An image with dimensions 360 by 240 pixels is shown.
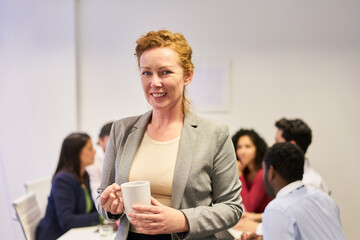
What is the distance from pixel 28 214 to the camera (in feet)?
8.09

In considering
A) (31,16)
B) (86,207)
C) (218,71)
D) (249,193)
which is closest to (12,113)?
(31,16)

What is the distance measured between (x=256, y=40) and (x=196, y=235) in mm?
3181

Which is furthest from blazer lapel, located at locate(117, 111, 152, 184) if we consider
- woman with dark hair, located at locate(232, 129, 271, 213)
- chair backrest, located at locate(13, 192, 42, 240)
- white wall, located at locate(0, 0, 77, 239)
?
white wall, located at locate(0, 0, 77, 239)

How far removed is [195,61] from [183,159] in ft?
9.83

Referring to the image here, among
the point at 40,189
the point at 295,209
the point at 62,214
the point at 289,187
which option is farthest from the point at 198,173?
the point at 40,189

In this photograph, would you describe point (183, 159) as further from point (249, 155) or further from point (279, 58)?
point (279, 58)

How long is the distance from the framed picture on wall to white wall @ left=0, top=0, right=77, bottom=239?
4.58ft

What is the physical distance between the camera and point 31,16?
3.96m

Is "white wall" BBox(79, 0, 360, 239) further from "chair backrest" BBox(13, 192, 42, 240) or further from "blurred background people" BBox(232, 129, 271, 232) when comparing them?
"chair backrest" BBox(13, 192, 42, 240)

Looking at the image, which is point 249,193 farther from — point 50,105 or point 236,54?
point 50,105

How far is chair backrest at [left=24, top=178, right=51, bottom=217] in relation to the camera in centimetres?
305

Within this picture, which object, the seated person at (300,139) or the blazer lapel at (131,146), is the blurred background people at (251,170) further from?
the blazer lapel at (131,146)

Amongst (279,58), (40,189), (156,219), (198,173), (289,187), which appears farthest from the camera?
(279,58)

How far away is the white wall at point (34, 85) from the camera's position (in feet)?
12.9
